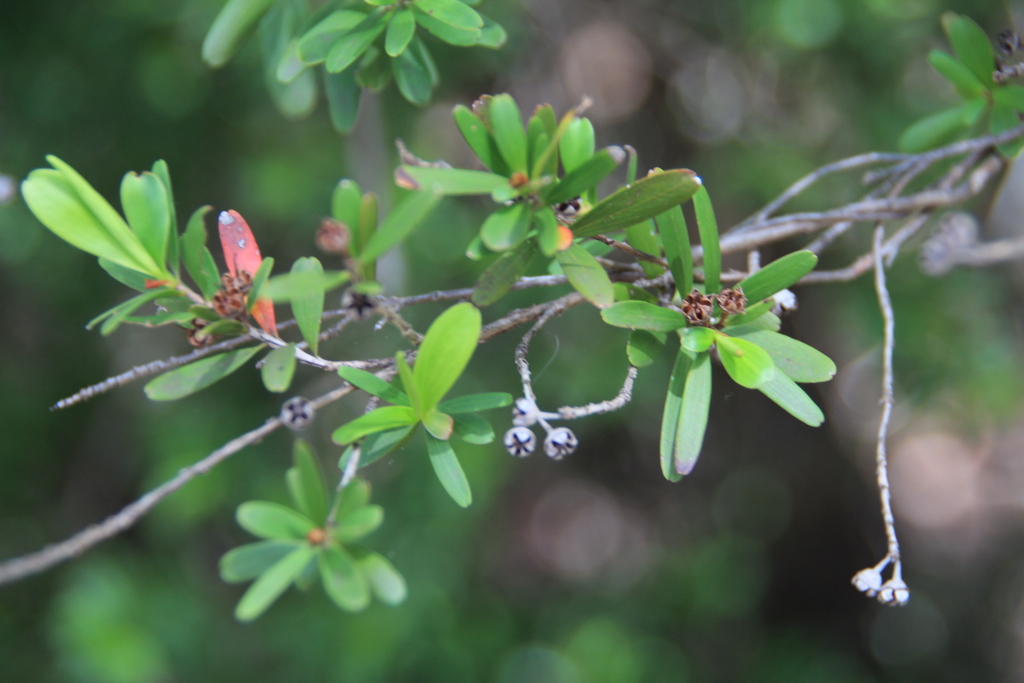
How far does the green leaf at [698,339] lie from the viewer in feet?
1.24

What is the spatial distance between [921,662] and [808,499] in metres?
0.44

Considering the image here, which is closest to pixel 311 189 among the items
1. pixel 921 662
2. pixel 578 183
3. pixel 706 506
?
pixel 578 183

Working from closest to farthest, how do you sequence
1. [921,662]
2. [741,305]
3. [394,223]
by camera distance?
[394,223], [741,305], [921,662]

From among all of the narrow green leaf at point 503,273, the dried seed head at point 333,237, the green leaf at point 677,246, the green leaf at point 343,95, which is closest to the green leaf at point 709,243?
the green leaf at point 677,246

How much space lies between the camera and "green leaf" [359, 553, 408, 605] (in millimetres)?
316

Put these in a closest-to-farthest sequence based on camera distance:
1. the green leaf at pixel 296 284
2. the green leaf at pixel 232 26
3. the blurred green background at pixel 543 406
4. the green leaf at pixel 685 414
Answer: the green leaf at pixel 296 284
the green leaf at pixel 685 414
the green leaf at pixel 232 26
the blurred green background at pixel 543 406

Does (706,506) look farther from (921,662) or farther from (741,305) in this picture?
(741,305)

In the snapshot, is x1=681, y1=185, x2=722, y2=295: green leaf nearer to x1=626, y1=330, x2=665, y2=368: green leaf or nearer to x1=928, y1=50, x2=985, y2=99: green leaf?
x1=626, y1=330, x2=665, y2=368: green leaf

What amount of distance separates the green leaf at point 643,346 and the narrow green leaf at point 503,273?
0.28ft

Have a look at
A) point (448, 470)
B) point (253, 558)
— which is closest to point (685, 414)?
point (448, 470)

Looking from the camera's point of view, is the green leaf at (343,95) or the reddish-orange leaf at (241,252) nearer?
the reddish-orange leaf at (241,252)

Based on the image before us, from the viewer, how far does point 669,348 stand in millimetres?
1410

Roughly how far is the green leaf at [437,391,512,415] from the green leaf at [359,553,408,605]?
97 millimetres

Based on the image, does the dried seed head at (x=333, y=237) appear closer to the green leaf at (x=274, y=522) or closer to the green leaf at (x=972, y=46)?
the green leaf at (x=274, y=522)
